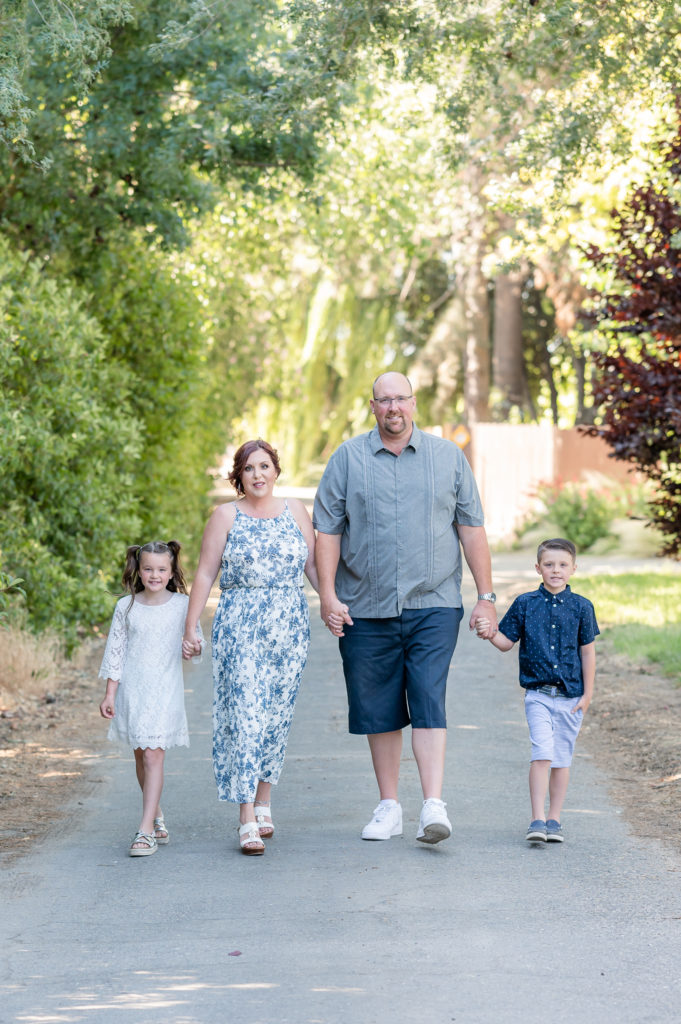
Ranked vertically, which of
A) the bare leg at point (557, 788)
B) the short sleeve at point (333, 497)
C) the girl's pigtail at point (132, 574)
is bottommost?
the bare leg at point (557, 788)

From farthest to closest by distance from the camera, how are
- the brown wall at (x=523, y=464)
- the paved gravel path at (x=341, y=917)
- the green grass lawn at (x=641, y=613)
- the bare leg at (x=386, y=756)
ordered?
the brown wall at (x=523, y=464) → the green grass lawn at (x=641, y=613) → the bare leg at (x=386, y=756) → the paved gravel path at (x=341, y=917)

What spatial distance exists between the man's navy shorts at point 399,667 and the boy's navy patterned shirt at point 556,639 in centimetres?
35

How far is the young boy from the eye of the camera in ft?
21.2

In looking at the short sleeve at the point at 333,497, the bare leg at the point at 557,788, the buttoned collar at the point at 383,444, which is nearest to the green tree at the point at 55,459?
the short sleeve at the point at 333,497

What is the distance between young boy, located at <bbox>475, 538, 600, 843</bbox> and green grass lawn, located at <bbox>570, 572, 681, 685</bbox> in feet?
14.3

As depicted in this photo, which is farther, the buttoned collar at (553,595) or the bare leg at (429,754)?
the buttoned collar at (553,595)

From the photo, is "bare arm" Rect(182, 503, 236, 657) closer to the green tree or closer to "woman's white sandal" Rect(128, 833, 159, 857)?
"woman's white sandal" Rect(128, 833, 159, 857)

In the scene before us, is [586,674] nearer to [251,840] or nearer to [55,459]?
[251,840]

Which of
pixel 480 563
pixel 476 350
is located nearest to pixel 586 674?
pixel 480 563

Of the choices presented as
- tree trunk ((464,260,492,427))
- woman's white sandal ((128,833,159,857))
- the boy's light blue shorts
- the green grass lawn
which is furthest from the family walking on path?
tree trunk ((464,260,492,427))

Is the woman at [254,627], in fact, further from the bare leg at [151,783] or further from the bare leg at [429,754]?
the bare leg at [429,754]

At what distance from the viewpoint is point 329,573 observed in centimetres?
654

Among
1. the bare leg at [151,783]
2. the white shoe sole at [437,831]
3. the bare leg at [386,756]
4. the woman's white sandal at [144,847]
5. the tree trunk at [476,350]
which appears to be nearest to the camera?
the white shoe sole at [437,831]

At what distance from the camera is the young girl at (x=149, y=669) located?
253 inches
